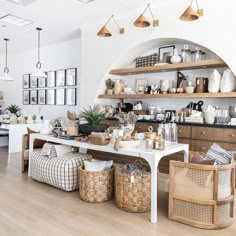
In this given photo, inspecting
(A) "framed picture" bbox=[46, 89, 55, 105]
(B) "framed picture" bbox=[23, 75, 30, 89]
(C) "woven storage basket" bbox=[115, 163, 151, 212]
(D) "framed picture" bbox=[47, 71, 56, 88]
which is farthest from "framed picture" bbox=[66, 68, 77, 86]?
(C) "woven storage basket" bbox=[115, 163, 151, 212]

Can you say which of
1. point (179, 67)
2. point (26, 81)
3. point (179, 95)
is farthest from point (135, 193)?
point (26, 81)

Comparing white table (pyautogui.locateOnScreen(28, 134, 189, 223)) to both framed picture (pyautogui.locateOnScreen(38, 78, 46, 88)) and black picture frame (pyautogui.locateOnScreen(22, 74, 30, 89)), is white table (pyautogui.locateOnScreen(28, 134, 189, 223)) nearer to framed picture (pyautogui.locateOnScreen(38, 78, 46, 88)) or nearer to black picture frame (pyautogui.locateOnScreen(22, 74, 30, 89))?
framed picture (pyautogui.locateOnScreen(38, 78, 46, 88))

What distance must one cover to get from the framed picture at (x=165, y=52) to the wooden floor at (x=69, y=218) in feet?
8.38

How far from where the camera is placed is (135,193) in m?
2.54

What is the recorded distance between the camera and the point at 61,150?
336 cm

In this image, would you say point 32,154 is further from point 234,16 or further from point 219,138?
point 234,16

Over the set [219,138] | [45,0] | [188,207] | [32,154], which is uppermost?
[45,0]

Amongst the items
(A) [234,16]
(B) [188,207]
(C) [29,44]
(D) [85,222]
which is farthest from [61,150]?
(C) [29,44]

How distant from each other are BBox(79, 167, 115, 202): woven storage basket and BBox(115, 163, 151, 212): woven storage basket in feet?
0.87

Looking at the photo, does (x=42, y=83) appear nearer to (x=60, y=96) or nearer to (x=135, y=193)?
(x=60, y=96)

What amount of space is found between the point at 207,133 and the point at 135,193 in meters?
1.67

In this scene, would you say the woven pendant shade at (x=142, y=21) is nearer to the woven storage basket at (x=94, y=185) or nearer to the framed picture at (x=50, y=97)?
the woven storage basket at (x=94, y=185)

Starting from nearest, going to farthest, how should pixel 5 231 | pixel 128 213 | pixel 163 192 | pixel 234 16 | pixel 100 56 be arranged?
pixel 5 231 → pixel 128 213 → pixel 163 192 → pixel 234 16 → pixel 100 56

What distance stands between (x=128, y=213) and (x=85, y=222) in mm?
466
